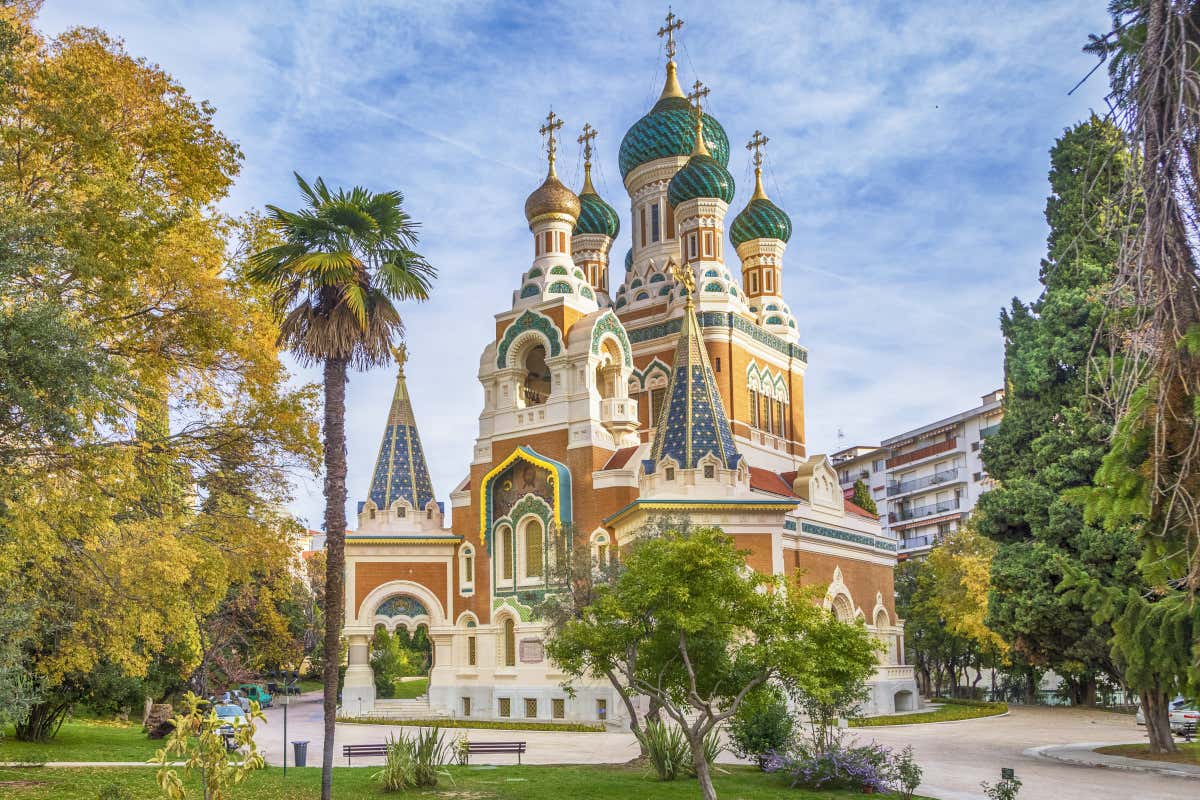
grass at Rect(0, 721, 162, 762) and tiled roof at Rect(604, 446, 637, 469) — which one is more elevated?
tiled roof at Rect(604, 446, 637, 469)

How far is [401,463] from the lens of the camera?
34.1 metres

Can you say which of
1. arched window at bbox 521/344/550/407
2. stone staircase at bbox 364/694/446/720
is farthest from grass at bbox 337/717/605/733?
arched window at bbox 521/344/550/407

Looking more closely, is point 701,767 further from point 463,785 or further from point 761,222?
point 761,222

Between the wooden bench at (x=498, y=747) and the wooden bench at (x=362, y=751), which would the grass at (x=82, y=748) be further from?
the wooden bench at (x=498, y=747)

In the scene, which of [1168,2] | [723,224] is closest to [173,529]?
[1168,2]

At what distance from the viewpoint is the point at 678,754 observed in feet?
52.9

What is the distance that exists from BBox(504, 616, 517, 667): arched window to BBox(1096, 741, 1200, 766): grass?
15297mm

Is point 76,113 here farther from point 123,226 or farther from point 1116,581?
point 1116,581

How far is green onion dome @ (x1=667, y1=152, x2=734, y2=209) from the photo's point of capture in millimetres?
35719

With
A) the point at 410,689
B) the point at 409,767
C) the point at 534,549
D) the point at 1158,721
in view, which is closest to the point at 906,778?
the point at 409,767

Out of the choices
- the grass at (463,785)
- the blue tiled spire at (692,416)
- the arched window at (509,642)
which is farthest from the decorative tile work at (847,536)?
the grass at (463,785)

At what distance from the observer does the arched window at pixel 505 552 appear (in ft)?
102

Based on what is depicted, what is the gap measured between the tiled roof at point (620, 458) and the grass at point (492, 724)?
693 centimetres

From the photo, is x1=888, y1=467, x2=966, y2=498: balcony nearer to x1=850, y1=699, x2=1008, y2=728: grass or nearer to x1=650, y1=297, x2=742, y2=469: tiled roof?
x1=850, y1=699, x2=1008, y2=728: grass
